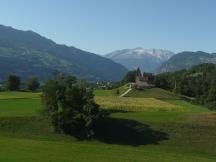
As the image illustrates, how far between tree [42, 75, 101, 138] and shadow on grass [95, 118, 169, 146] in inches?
78.5

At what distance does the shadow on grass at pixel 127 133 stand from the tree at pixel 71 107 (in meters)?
1.99

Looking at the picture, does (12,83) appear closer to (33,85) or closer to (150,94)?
(33,85)

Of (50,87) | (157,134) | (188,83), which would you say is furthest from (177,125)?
(188,83)

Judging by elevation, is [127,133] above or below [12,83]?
below

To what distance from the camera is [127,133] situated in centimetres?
7131

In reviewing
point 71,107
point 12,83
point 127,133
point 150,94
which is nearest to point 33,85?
point 12,83

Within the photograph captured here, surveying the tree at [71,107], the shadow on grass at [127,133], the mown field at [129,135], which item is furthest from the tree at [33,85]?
the shadow on grass at [127,133]

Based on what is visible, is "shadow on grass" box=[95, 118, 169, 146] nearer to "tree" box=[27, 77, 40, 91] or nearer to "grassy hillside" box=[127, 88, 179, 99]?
"grassy hillside" box=[127, 88, 179, 99]

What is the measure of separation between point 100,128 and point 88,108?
3.67 meters

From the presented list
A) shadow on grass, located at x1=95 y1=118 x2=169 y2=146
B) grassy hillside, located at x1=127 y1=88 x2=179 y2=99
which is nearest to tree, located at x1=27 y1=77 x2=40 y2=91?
grassy hillside, located at x1=127 y1=88 x2=179 y2=99

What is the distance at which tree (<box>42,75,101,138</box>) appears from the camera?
69.8m

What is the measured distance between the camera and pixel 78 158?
45281 millimetres

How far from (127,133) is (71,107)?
29.0 ft

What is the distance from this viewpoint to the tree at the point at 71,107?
69.8 m
